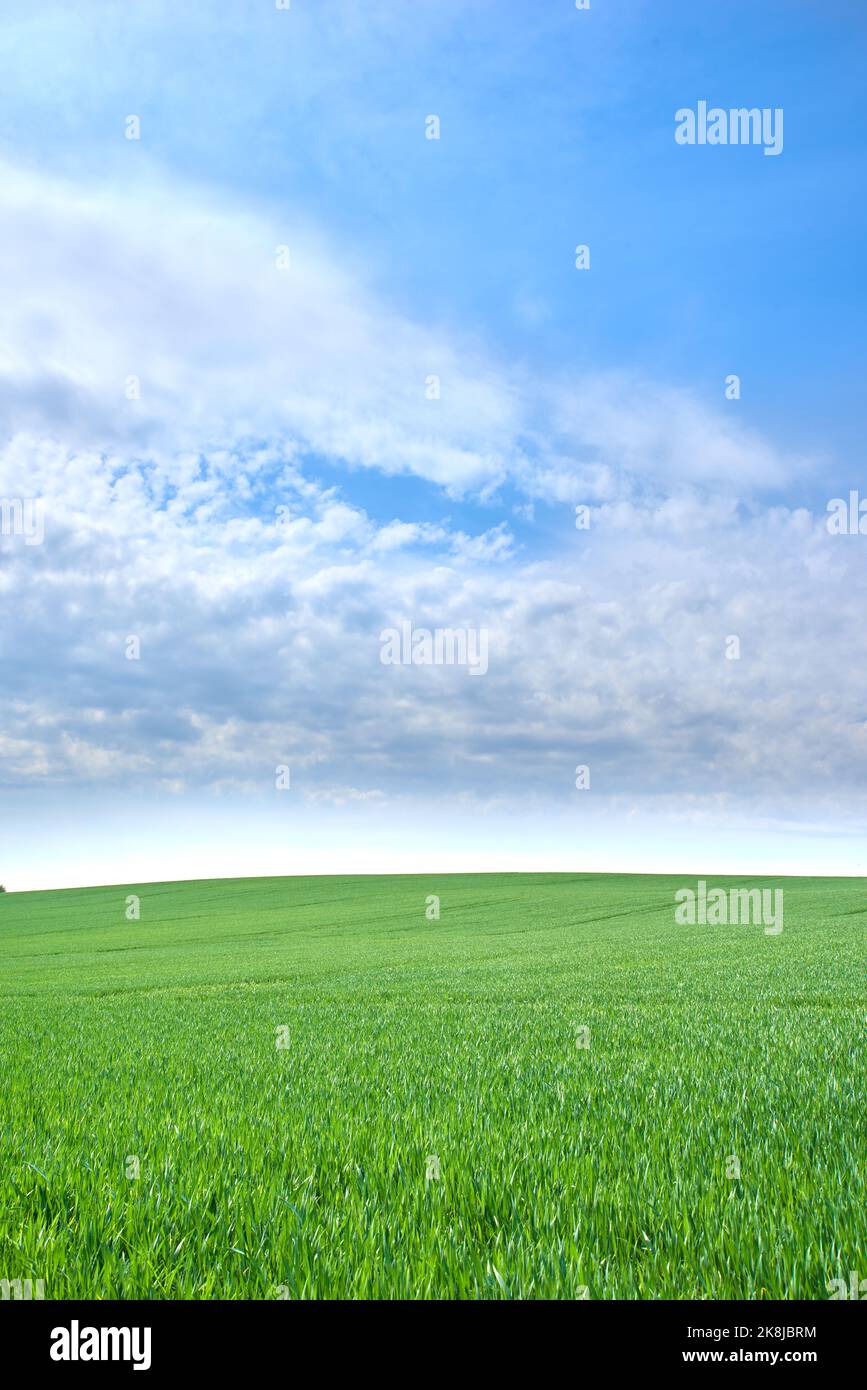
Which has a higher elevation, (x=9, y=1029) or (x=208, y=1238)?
(x=208, y=1238)

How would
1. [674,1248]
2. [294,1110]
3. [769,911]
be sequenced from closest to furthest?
[674,1248] → [294,1110] → [769,911]

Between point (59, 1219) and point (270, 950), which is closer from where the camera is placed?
point (59, 1219)

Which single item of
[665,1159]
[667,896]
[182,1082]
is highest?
[665,1159]

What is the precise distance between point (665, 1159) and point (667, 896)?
Answer: 71.1 m

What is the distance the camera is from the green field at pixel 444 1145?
4180 mm

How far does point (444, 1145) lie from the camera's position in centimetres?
609

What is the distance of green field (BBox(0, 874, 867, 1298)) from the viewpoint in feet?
13.7
